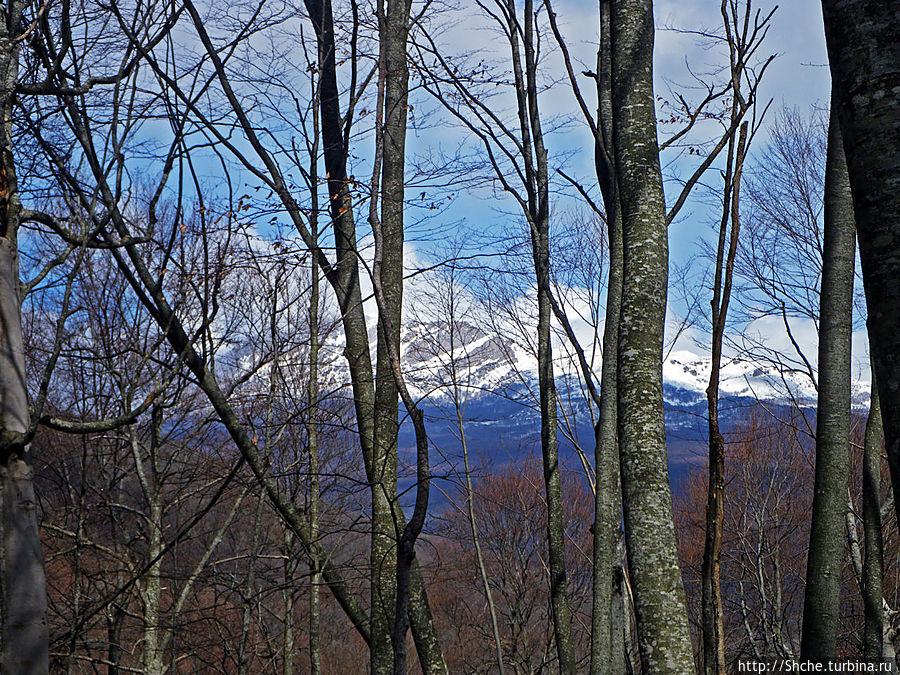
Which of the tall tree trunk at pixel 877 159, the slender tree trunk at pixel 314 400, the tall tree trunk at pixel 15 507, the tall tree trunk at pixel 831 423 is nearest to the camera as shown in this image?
the tall tree trunk at pixel 877 159

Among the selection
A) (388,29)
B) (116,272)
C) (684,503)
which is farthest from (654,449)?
(684,503)

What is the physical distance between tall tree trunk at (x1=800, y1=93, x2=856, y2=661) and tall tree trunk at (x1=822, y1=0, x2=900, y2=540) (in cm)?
382

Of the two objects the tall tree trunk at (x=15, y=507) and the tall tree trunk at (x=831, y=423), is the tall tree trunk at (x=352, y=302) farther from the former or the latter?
the tall tree trunk at (x=831, y=423)

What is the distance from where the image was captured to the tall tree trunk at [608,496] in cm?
518

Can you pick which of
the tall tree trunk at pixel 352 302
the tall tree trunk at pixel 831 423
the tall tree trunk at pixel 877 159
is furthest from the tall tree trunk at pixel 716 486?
the tall tree trunk at pixel 877 159

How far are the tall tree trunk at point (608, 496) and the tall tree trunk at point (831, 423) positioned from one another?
4.43 feet

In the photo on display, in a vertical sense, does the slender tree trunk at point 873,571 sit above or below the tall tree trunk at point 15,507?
below

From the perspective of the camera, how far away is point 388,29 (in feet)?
15.3

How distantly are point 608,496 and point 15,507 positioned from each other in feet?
13.6

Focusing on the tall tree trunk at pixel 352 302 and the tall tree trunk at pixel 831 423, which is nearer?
the tall tree trunk at pixel 352 302

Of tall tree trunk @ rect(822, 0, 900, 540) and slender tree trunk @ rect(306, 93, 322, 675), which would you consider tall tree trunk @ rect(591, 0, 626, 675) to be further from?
tall tree trunk @ rect(822, 0, 900, 540)

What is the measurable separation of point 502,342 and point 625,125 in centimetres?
654

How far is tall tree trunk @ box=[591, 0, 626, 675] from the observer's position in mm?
5176

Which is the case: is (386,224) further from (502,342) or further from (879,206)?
(502,342)
